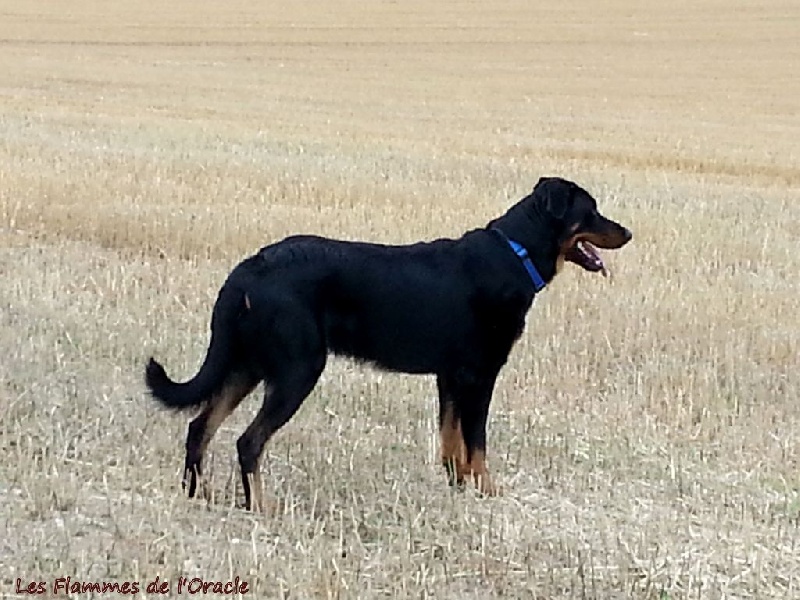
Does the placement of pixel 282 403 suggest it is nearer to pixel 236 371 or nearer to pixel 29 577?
pixel 236 371

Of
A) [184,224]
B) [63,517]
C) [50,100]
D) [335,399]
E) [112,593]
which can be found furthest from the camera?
[50,100]

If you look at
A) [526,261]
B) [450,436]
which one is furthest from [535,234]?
[450,436]

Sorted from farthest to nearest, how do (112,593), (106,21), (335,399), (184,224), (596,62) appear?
(106,21)
(596,62)
(184,224)
(335,399)
(112,593)

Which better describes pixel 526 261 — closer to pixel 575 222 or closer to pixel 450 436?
pixel 575 222

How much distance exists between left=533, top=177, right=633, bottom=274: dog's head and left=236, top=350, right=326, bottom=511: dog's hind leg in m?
1.40

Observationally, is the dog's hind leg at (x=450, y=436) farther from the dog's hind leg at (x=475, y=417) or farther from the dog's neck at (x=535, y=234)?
the dog's neck at (x=535, y=234)

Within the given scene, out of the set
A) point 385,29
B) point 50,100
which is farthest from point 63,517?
point 385,29

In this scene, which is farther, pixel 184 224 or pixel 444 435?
pixel 184 224

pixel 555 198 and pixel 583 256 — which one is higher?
pixel 555 198

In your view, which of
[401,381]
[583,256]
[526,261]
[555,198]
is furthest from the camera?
[401,381]

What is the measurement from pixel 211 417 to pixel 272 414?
33cm

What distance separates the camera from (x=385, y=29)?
52.9 m

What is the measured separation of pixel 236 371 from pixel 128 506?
71 cm

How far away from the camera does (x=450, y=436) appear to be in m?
5.62
